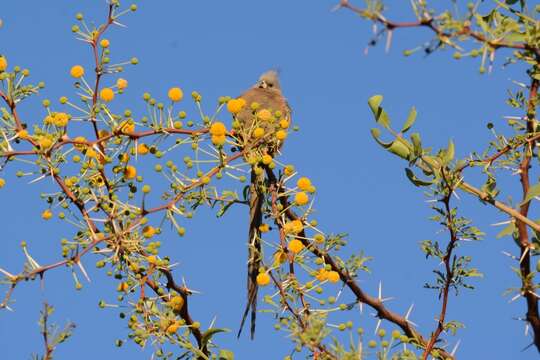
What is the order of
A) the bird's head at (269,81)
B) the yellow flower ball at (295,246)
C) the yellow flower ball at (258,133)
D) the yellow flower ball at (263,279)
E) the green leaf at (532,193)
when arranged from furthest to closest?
the bird's head at (269,81) → the yellow flower ball at (258,133) → the yellow flower ball at (295,246) → the yellow flower ball at (263,279) → the green leaf at (532,193)

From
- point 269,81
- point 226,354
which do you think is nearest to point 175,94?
point 226,354

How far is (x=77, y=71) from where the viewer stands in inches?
116

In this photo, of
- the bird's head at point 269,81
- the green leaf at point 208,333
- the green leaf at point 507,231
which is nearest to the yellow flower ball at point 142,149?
the green leaf at point 208,333

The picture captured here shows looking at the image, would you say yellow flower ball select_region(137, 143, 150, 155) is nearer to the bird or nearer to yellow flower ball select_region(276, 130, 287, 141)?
the bird

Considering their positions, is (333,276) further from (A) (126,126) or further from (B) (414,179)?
(A) (126,126)

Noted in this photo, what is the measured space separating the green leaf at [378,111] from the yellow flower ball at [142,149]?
30.9 inches

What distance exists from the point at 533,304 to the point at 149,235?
115cm

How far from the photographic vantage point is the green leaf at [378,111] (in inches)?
101

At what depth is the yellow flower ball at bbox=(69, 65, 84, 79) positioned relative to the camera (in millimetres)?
2930

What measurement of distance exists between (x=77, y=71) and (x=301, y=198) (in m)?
0.87

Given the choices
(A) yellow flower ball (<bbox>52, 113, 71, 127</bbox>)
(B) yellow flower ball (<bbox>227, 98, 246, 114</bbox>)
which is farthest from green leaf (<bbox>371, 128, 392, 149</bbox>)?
(A) yellow flower ball (<bbox>52, 113, 71, 127</bbox>)

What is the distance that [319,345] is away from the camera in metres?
2.43

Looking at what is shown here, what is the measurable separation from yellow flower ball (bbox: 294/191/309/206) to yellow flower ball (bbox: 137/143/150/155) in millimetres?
536

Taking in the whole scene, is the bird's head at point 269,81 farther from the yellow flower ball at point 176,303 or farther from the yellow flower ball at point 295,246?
the yellow flower ball at point 176,303
